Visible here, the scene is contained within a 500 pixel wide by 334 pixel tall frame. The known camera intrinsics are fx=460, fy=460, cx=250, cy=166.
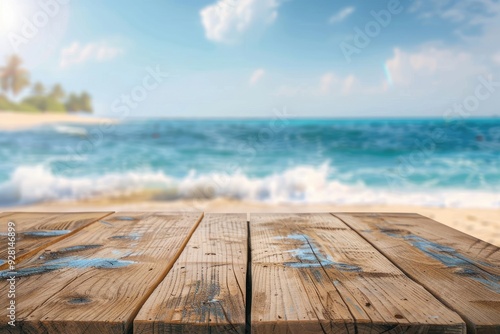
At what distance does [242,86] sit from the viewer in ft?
43.9

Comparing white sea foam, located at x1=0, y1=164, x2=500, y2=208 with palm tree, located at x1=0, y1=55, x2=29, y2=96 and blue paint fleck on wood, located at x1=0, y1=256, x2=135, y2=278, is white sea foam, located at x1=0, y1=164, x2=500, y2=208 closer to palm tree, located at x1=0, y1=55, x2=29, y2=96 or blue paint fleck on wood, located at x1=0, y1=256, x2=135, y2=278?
palm tree, located at x1=0, y1=55, x2=29, y2=96

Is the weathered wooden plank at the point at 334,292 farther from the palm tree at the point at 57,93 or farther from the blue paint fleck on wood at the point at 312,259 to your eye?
the palm tree at the point at 57,93

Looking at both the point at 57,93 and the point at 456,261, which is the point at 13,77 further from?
the point at 456,261

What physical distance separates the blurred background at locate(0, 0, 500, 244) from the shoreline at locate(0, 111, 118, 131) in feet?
0.19

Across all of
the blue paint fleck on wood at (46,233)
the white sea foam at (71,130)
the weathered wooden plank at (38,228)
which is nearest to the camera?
the weathered wooden plank at (38,228)

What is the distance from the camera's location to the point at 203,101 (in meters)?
13.7

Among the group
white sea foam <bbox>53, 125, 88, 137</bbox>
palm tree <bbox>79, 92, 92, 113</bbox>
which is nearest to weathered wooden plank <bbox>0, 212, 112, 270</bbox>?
white sea foam <bbox>53, 125, 88, 137</bbox>

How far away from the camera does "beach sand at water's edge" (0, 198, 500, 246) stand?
5348 millimetres

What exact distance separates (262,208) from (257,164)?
246cm

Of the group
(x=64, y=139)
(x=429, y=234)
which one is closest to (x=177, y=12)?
(x=64, y=139)

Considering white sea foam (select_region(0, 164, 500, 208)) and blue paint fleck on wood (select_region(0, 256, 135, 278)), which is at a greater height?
blue paint fleck on wood (select_region(0, 256, 135, 278))

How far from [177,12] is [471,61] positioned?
831cm

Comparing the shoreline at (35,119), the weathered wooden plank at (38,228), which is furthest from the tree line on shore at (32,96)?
the weathered wooden plank at (38,228)

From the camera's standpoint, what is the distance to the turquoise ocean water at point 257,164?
286 inches
